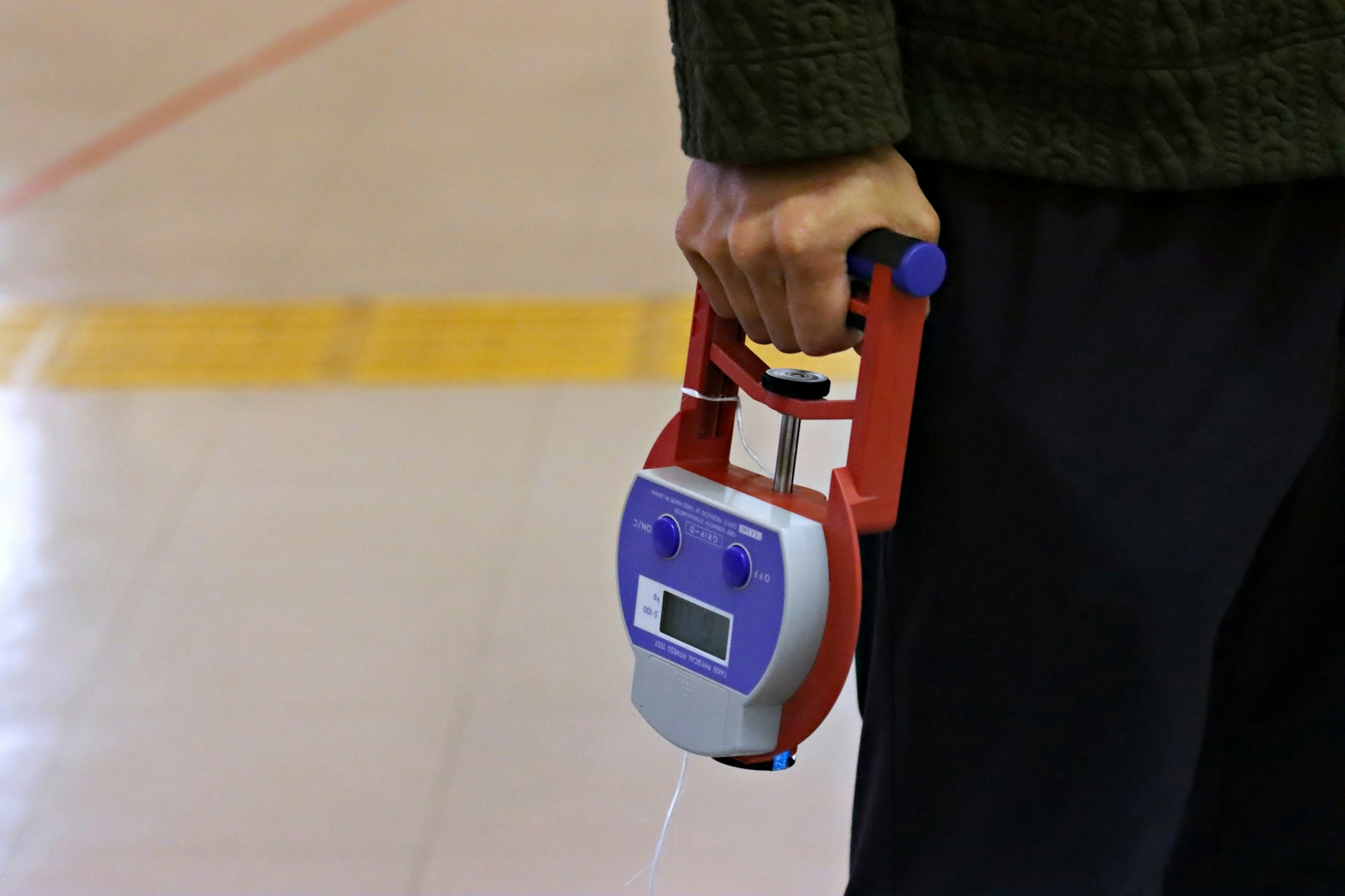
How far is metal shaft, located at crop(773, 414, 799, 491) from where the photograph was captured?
1.01m

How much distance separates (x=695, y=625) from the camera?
1.04 m

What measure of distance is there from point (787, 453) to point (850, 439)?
10 cm

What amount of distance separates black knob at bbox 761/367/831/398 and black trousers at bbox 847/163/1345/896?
64 mm

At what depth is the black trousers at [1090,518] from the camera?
36.2 inches

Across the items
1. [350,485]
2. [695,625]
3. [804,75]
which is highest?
[804,75]

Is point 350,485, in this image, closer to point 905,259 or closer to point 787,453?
point 787,453

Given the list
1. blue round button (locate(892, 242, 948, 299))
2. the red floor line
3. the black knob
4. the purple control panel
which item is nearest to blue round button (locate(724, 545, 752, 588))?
the purple control panel

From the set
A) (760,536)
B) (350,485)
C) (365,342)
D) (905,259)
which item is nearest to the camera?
(905,259)

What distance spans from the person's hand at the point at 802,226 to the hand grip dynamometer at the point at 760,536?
0.02 m

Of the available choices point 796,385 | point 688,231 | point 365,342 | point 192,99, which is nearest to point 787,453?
point 796,385

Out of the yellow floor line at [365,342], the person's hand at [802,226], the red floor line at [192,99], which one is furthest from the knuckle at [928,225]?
the red floor line at [192,99]

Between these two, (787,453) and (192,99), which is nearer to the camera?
(787,453)

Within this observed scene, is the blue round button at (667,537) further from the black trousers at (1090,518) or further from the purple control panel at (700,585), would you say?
the black trousers at (1090,518)

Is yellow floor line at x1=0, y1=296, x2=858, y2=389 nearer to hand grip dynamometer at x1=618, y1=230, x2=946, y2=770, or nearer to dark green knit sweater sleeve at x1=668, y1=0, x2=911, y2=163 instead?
hand grip dynamometer at x1=618, y1=230, x2=946, y2=770
